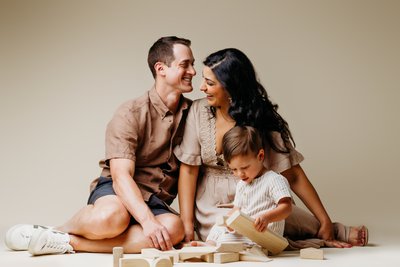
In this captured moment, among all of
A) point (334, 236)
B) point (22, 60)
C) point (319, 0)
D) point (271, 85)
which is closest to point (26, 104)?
point (22, 60)

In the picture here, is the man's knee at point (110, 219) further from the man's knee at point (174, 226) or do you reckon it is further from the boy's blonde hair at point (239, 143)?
the boy's blonde hair at point (239, 143)

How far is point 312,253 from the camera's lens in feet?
13.4

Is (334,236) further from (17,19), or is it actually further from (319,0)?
(17,19)

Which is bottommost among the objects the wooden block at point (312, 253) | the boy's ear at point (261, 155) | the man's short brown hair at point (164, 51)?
the wooden block at point (312, 253)

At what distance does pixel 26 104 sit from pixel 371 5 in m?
2.34

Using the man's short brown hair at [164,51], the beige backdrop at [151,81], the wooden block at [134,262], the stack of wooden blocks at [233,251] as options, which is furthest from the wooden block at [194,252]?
the beige backdrop at [151,81]

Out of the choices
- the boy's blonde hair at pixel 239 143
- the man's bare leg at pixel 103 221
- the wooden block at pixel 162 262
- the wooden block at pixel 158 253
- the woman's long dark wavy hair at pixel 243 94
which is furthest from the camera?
the woman's long dark wavy hair at pixel 243 94

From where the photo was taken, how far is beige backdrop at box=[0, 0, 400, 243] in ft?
19.9

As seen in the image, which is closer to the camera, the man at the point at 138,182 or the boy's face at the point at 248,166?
the boy's face at the point at 248,166

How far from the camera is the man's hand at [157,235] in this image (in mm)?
4246

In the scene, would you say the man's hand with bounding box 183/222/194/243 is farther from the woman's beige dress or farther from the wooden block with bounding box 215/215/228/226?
the wooden block with bounding box 215/215/228/226

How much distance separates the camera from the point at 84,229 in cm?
432

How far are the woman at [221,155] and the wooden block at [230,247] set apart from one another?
0.46 meters

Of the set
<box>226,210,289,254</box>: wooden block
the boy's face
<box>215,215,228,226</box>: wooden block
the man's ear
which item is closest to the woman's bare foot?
<box>226,210,289,254</box>: wooden block
